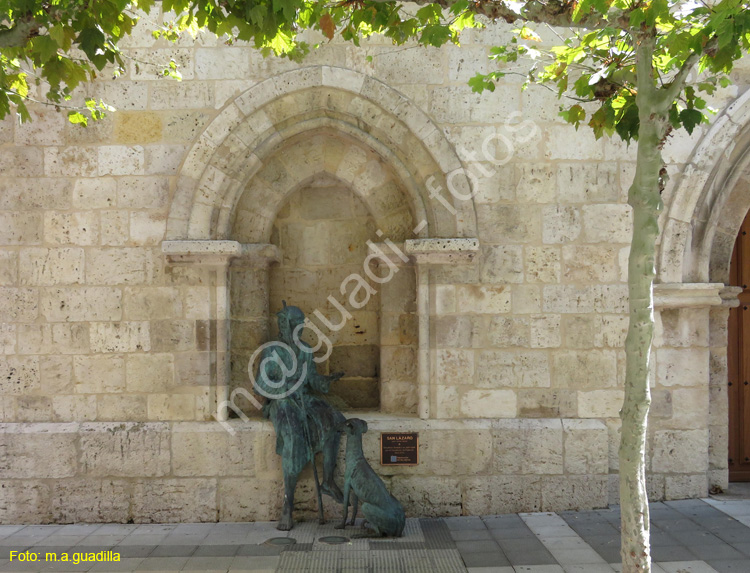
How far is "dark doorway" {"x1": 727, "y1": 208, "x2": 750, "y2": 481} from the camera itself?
5543mm

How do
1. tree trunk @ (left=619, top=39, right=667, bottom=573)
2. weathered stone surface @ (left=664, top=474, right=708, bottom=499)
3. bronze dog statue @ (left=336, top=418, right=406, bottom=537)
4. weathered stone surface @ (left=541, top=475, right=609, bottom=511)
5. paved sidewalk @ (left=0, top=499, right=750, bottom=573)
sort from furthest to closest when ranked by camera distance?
1. weathered stone surface @ (left=664, top=474, right=708, bottom=499)
2. weathered stone surface @ (left=541, top=475, right=609, bottom=511)
3. bronze dog statue @ (left=336, top=418, right=406, bottom=537)
4. paved sidewalk @ (left=0, top=499, right=750, bottom=573)
5. tree trunk @ (left=619, top=39, right=667, bottom=573)

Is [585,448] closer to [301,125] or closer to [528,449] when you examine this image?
[528,449]

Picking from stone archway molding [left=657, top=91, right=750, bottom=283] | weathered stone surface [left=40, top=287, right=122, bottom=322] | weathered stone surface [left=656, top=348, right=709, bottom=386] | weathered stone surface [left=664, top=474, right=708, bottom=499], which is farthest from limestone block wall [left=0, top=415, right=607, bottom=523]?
stone archway molding [left=657, top=91, right=750, bottom=283]

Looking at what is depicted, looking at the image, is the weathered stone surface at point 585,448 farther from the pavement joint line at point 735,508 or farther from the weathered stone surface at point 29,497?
the weathered stone surface at point 29,497

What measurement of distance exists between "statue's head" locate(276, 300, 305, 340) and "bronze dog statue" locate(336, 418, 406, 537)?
32.0 inches

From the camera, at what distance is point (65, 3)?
294 cm

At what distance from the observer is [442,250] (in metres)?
4.74

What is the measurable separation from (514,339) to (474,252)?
0.75 meters

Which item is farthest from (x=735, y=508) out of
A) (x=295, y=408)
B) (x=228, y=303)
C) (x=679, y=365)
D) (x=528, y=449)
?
(x=228, y=303)

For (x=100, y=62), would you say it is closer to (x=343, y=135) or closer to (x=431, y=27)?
(x=431, y=27)

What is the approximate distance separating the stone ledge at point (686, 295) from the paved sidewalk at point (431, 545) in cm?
155

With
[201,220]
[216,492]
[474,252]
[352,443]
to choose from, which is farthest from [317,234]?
[216,492]

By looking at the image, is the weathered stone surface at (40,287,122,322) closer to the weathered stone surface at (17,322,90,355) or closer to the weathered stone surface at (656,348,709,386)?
the weathered stone surface at (17,322,90,355)

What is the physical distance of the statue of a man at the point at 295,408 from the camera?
4.61 metres
